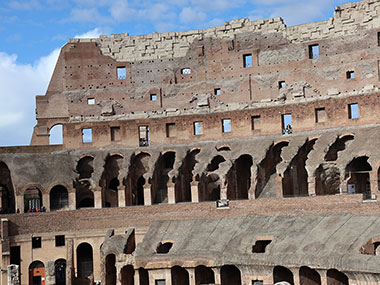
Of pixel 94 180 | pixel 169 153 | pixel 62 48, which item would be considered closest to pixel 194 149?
pixel 169 153

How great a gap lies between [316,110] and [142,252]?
1617 cm

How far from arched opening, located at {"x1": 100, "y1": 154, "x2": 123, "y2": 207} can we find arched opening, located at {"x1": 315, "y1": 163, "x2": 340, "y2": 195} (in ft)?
50.1

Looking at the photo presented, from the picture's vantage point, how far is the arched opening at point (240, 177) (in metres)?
41.3

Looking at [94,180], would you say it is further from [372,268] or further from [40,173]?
[372,268]

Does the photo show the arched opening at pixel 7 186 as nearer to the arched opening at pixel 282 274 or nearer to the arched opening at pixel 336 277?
the arched opening at pixel 282 274

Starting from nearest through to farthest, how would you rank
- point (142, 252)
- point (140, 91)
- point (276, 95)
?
point (142, 252)
point (276, 95)
point (140, 91)

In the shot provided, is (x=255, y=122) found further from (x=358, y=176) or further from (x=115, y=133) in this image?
(x=115, y=133)

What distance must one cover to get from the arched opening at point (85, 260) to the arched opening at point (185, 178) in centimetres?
714

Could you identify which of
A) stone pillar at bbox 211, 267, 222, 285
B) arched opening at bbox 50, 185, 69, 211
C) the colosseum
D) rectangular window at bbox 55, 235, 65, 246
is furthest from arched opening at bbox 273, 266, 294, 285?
arched opening at bbox 50, 185, 69, 211

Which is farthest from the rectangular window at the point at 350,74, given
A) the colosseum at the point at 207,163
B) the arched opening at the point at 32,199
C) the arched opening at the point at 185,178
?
the arched opening at the point at 32,199

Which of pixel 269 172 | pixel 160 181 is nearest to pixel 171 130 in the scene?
pixel 160 181

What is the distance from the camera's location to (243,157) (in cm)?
4294

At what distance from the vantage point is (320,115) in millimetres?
41281

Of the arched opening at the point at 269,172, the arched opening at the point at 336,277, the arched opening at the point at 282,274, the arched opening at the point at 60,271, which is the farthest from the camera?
the arched opening at the point at 269,172
